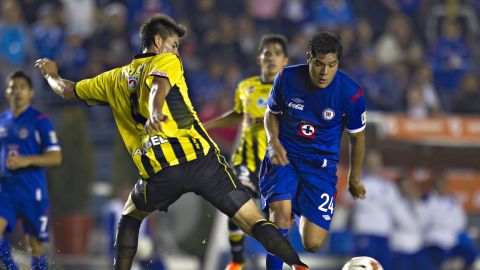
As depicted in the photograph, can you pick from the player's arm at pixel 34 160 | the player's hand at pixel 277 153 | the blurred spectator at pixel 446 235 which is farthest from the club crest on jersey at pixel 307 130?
the blurred spectator at pixel 446 235

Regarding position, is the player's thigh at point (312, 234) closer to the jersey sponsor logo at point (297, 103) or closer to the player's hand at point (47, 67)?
the jersey sponsor logo at point (297, 103)

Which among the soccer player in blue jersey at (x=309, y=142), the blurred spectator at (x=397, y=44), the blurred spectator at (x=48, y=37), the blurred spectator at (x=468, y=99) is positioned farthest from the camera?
the blurred spectator at (x=397, y=44)

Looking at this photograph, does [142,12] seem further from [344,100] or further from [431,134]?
[344,100]

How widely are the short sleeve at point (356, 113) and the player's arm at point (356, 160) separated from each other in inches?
2.7

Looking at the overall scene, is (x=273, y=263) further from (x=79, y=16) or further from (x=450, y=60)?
(x=450, y=60)

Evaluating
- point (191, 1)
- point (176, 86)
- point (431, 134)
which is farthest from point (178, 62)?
point (191, 1)

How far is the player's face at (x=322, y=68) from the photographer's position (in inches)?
347

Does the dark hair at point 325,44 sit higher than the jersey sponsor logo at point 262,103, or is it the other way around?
the dark hair at point 325,44

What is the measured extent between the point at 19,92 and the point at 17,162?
2.66ft

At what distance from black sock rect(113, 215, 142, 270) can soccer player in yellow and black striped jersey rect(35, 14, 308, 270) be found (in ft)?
0.92

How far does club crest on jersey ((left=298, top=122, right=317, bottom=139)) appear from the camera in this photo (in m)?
9.21

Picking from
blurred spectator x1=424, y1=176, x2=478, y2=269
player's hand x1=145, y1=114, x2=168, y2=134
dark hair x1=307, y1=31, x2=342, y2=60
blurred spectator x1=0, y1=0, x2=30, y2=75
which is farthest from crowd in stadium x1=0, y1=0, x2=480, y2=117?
player's hand x1=145, y1=114, x2=168, y2=134

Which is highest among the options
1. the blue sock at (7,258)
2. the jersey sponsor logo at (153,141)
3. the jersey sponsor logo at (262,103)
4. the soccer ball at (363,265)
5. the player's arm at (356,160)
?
the jersey sponsor logo at (153,141)

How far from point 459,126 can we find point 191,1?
5499 mm
